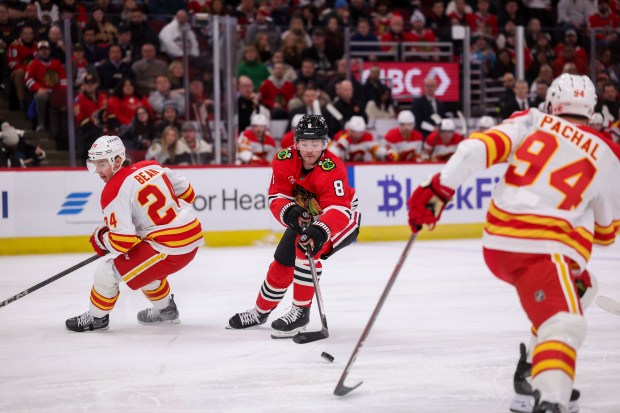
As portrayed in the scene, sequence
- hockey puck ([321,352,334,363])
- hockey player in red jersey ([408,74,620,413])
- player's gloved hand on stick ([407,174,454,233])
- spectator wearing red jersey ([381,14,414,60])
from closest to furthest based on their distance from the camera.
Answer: hockey player in red jersey ([408,74,620,413]), player's gloved hand on stick ([407,174,454,233]), hockey puck ([321,352,334,363]), spectator wearing red jersey ([381,14,414,60])

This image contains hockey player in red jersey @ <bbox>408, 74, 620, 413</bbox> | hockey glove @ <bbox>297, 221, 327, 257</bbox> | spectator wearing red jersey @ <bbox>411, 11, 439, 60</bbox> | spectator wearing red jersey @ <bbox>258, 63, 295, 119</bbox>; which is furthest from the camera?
spectator wearing red jersey @ <bbox>411, 11, 439, 60</bbox>

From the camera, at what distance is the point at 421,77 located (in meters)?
10.7

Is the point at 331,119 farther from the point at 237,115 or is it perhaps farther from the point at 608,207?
the point at 608,207

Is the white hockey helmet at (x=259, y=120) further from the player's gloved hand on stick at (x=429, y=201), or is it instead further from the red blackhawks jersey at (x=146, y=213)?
the player's gloved hand on stick at (x=429, y=201)

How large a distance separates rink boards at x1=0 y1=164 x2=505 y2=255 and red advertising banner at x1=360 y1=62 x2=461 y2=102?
5.07 ft

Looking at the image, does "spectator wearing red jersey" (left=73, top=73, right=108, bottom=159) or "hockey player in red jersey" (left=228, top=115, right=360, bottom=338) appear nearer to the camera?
"hockey player in red jersey" (left=228, top=115, right=360, bottom=338)

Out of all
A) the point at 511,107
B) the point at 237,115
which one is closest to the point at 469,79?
the point at 511,107

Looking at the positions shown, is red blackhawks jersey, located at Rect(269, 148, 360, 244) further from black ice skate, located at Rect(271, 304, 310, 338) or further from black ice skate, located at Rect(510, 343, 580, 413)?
black ice skate, located at Rect(510, 343, 580, 413)

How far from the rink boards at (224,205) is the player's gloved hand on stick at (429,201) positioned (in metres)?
5.93

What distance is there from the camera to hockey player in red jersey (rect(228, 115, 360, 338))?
4449 mm

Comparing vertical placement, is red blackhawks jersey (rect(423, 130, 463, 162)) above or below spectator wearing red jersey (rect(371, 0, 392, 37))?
below

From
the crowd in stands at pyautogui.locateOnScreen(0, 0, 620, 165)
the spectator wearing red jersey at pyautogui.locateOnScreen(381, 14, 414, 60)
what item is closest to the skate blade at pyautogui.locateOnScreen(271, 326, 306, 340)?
the crowd in stands at pyautogui.locateOnScreen(0, 0, 620, 165)

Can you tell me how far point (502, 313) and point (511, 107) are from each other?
19.2 ft

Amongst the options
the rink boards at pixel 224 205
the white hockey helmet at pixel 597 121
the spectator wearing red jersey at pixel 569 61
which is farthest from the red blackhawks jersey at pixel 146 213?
the spectator wearing red jersey at pixel 569 61
